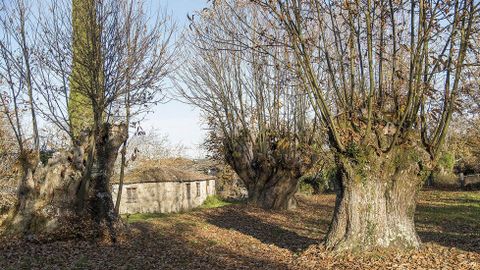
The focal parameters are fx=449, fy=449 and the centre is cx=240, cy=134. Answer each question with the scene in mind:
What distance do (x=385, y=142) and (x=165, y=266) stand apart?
16.3 ft

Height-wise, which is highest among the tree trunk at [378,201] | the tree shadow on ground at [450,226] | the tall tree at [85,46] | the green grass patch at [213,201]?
the tall tree at [85,46]

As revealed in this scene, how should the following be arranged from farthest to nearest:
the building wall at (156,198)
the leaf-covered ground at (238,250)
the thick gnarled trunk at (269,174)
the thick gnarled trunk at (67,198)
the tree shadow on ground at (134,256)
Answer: the building wall at (156,198), the thick gnarled trunk at (269,174), the thick gnarled trunk at (67,198), the tree shadow on ground at (134,256), the leaf-covered ground at (238,250)

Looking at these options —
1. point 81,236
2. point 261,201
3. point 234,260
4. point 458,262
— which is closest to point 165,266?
point 234,260

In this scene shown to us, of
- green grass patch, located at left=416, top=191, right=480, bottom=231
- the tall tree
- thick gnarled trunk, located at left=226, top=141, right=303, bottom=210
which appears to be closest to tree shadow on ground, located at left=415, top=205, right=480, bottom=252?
green grass patch, located at left=416, top=191, right=480, bottom=231

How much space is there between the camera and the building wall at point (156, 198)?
32.5 meters

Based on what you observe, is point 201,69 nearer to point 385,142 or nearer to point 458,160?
point 385,142

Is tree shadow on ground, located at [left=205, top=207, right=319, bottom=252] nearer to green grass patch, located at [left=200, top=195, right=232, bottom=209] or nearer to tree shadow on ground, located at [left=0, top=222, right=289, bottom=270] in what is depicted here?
tree shadow on ground, located at [left=0, top=222, right=289, bottom=270]

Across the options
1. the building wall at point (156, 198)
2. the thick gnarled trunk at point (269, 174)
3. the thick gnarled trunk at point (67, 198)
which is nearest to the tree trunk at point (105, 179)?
the thick gnarled trunk at point (67, 198)

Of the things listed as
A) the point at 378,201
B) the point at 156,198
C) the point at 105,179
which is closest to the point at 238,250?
the point at 378,201

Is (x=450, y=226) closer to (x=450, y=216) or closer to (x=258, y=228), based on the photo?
(x=450, y=216)

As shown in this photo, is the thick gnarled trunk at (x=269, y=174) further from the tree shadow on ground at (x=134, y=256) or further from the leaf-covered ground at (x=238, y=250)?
the tree shadow on ground at (x=134, y=256)

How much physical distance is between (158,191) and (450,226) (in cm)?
2325

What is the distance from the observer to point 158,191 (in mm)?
33375

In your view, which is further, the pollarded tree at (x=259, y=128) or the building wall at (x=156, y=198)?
the building wall at (x=156, y=198)
